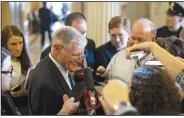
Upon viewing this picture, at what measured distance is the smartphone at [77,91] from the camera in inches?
41.4

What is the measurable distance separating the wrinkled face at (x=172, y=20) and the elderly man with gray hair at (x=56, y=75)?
3.68 ft

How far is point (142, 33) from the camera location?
5.04 ft

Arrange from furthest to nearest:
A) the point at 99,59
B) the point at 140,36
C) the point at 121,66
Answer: the point at 99,59 < the point at 140,36 < the point at 121,66

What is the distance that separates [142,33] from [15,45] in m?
0.58

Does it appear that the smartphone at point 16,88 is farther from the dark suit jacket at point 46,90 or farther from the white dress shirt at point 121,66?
the white dress shirt at point 121,66

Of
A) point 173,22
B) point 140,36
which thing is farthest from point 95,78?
point 173,22

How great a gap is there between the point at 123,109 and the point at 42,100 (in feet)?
1.64

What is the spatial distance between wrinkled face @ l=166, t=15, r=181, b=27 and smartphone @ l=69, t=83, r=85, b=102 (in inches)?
48.2

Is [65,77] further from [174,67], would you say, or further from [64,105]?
[174,67]

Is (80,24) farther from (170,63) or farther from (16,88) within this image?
(170,63)

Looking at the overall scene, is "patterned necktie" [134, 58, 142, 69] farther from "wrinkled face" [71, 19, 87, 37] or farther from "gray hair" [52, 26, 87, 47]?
"wrinkled face" [71, 19, 87, 37]

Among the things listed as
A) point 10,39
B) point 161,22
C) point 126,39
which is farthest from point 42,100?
point 161,22

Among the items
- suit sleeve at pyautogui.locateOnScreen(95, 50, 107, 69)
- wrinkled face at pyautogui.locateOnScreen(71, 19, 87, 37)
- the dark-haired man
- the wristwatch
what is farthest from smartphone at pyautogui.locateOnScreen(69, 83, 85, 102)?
the dark-haired man

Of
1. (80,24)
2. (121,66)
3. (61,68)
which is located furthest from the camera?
(80,24)
